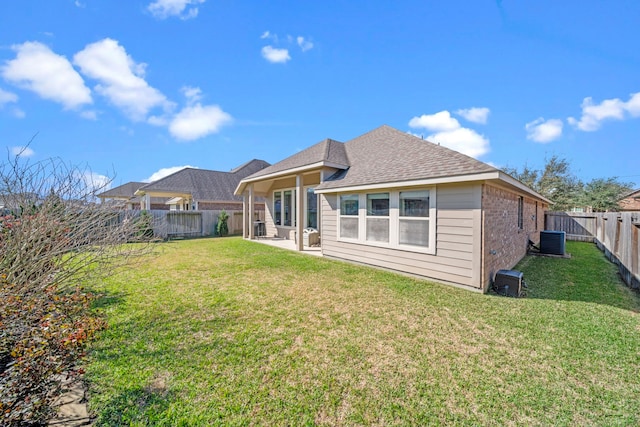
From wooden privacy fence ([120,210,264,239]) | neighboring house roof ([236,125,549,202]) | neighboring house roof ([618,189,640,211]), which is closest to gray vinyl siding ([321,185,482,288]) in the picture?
neighboring house roof ([236,125,549,202])

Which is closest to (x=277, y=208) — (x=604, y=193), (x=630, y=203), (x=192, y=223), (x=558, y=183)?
(x=192, y=223)

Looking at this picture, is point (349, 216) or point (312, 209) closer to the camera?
point (349, 216)

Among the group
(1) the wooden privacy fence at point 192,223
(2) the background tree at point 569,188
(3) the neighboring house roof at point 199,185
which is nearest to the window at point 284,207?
(1) the wooden privacy fence at point 192,223

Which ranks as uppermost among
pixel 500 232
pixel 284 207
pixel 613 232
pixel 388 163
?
pixel 388 163

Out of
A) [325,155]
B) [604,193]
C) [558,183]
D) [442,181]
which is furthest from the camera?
[558,183]

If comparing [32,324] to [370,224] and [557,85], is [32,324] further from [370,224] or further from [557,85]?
[557,85]

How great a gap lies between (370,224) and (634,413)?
220 inches

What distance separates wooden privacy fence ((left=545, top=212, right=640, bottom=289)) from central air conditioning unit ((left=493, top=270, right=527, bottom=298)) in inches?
118

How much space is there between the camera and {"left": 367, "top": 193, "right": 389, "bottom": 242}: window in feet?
23.0

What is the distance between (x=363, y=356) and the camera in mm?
3041

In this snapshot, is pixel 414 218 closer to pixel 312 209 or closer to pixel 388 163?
pixel 388 163

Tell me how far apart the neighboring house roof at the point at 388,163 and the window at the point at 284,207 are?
201cm

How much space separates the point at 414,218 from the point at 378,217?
1.11 meters

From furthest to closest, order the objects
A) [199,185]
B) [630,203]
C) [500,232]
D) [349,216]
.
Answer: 1. [630,203]
2. [199,185]
3. [349,216]
4. [500,232]
